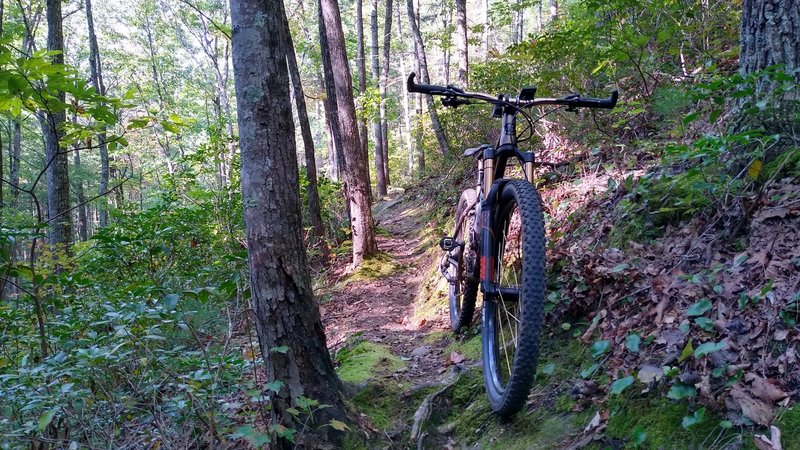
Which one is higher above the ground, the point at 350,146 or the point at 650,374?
the point at 350,146

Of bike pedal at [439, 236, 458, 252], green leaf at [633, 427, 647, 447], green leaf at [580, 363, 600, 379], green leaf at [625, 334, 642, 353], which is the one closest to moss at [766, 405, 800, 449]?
green leaf at [633, 427, 647, 447]

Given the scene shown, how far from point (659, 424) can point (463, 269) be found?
2.31 metres

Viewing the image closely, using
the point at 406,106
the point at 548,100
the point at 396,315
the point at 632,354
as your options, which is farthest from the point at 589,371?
the point at 406,106

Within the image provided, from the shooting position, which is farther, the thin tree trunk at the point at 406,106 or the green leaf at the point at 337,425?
the thin tree trunk at the point at 406,106

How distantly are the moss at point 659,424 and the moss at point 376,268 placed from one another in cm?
563

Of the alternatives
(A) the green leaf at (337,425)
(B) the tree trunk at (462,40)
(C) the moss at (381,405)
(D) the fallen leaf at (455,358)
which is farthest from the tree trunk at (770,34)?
(B) the tree trunk at (462,40)

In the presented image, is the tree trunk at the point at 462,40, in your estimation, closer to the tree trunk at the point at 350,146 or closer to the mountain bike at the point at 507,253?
the tree trunk at the point at 350,146

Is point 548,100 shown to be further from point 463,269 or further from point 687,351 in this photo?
point 687,351

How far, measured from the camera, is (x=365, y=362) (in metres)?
3.73

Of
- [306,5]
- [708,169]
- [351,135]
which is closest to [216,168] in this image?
[351,135]

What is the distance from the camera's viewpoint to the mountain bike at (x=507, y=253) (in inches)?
91.6

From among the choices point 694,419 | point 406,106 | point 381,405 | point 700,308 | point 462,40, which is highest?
point 406,106

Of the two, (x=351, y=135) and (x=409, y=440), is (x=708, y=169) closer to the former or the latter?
(x=409, y=440)

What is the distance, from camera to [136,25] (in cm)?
2712
